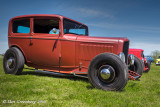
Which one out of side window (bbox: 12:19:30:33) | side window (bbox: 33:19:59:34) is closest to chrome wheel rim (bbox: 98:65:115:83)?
side window (bbox: 33:19:59:34)

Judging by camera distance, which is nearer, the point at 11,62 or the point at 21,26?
the point at 11,62

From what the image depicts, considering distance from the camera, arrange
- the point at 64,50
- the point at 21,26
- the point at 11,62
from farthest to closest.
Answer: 1. the point at 21,26
2. the point at 11,62
3. the point at 64,50

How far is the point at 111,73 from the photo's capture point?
3.04m

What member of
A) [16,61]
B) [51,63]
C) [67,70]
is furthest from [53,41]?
[16,61]

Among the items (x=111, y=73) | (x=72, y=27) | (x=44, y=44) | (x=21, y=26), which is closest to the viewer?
(x=111, y=73)

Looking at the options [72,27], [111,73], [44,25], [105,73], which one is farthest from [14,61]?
[111,73]

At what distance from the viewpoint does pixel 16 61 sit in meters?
4.57

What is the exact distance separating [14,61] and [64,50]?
1.86 metres

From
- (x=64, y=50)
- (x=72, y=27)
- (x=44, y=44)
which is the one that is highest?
(x=72, y=27)

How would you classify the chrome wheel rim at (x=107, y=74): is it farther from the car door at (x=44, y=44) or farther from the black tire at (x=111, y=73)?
the car door at (x=44, y=44)

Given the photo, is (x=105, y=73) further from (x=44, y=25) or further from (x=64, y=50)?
(x=44, y=25)

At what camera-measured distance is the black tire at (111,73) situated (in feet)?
9.57

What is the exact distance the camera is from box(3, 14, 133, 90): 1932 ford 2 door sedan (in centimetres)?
311

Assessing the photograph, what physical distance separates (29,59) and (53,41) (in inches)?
45.8
